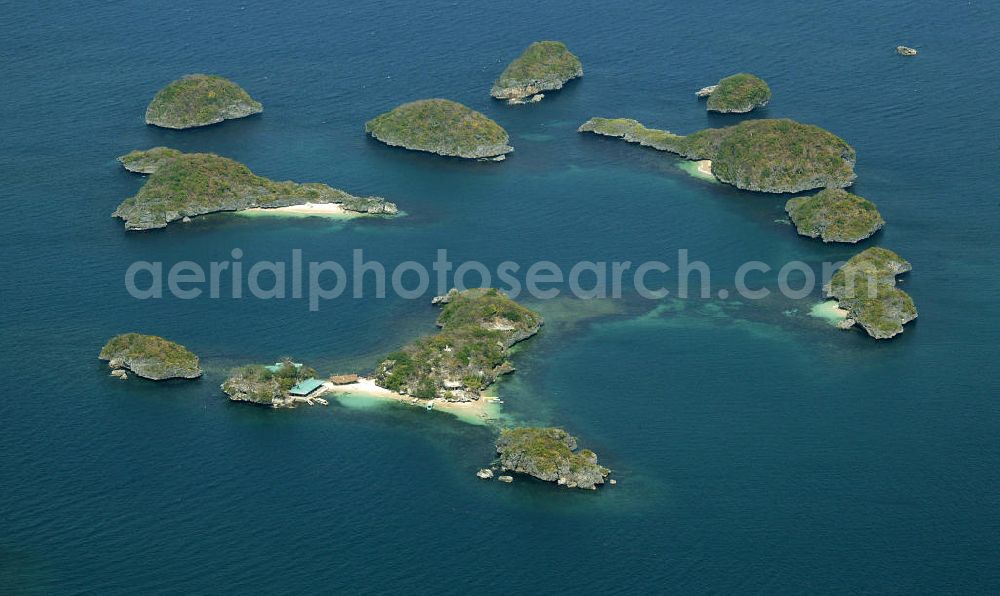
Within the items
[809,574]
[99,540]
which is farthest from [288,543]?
[809,574]

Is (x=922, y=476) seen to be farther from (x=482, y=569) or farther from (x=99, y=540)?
(x=99, y=540)

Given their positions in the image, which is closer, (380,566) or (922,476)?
(380,566)

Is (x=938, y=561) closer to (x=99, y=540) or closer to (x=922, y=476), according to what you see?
(x=922, y=476)

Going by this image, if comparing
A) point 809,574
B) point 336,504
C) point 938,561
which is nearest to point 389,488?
point 336,504

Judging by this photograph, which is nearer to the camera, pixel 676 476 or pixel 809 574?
pixel 809 574

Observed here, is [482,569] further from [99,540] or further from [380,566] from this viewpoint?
[99,540]
